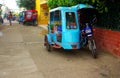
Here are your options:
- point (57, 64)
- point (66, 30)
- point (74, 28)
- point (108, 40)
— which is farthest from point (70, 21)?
point (57, 64)

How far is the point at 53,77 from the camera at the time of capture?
7559mm

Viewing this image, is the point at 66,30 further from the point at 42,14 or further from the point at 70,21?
the point at 42,14

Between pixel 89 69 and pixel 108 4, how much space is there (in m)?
3.14

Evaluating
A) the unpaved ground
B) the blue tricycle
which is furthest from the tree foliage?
the blue tricycle

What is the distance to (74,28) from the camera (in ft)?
34.3

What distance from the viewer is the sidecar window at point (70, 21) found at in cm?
1040

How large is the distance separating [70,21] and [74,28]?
32 centimetres

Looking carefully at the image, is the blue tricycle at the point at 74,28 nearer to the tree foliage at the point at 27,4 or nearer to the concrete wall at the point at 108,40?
the concrete wall at the point at 108,40

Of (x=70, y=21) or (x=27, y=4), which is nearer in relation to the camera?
(x=70, y=21)

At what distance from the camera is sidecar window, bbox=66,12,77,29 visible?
10403 millimetres

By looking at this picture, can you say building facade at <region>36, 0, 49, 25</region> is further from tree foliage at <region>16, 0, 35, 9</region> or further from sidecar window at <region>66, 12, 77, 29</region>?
sidecar window at <region>66, 12, 77, 29</region>

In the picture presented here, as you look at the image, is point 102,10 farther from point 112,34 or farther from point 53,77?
point 53,77

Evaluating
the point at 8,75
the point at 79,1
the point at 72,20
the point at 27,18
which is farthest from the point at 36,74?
the point at 27,18

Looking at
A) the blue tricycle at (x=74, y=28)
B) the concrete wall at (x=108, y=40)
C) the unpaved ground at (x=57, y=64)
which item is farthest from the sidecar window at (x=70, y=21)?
the concrete wall at (x=108, y=40)
